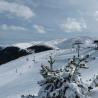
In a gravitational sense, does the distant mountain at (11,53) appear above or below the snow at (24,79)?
above

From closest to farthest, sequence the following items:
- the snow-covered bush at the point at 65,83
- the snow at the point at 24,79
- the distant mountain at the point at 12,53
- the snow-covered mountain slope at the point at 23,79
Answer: the snow-covered bush at the point at 65,83, the snow at the point at 24,79, the snow-covered mountain slope at the point at 23,79, the distant mountain at the point at 12,53

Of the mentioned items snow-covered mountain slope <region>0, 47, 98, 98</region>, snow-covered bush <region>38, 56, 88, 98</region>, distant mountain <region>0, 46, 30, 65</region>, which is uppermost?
distant mountain <region>0, 46, 30, 65</region>

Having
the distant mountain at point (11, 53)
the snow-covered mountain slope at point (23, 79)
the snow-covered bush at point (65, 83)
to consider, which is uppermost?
the distant mountain at point (11, 53)

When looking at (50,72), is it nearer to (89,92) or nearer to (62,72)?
(62,72)

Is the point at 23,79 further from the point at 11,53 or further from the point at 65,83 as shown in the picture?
the point at 11,53

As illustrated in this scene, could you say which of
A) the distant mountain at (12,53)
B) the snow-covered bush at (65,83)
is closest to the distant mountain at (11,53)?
the distant mountain at (12,53)

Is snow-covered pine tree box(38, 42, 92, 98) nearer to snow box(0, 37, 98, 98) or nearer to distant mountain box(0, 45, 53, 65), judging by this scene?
snow box(0, 37, 98, 98)

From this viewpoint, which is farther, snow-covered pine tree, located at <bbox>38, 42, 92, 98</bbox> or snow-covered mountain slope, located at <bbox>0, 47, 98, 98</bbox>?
snow-covered mountain slope, located at <bbox>0, 47, 98, 98</bbox>

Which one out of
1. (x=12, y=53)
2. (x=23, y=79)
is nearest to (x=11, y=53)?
(x=12, y=53)

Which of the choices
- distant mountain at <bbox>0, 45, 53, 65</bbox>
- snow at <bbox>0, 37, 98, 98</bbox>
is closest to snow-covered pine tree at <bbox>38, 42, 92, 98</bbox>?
snow at <bbox>0, 37, 98, 98</bbox>

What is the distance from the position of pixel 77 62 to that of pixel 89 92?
927 mm

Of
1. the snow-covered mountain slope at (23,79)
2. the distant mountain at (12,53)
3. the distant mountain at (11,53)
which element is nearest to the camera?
the snow-covered mountain slope at (23,79)

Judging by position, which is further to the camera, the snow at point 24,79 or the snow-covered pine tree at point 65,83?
the snow at point 24,79

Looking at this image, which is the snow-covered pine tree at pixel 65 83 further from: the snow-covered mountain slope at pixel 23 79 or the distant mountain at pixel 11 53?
the distant mountain at pixel 11 53
